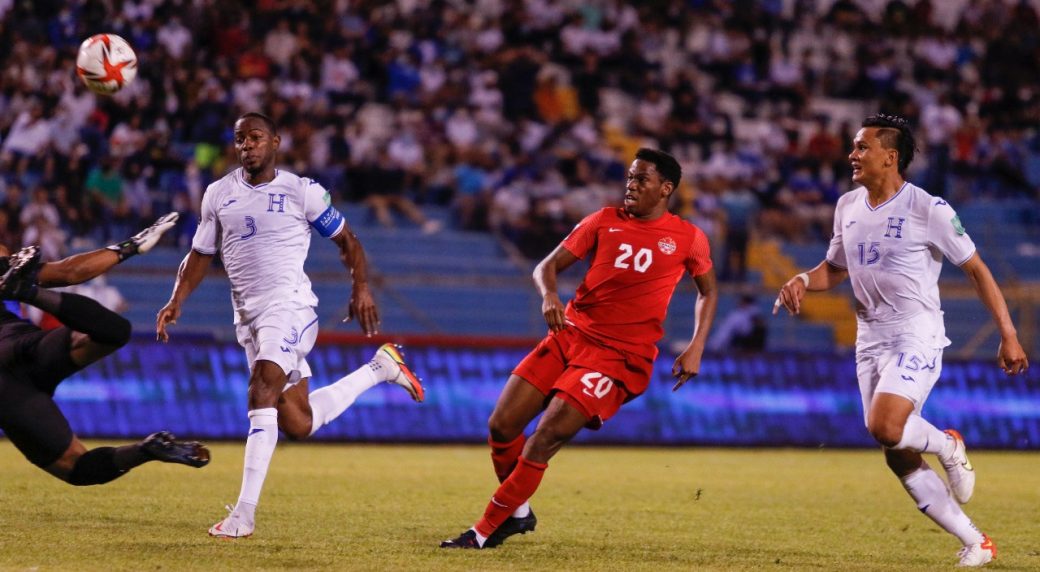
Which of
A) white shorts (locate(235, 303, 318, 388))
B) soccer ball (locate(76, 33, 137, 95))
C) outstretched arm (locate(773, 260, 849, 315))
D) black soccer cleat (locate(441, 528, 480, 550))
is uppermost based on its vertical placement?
soccer ball (locate(76, 33, 137, 95))

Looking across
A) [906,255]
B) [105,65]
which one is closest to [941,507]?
[906,255]

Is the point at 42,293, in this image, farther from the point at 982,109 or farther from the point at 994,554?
the point at 982,109

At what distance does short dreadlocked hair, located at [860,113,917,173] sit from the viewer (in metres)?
8.43

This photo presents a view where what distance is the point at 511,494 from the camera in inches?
325

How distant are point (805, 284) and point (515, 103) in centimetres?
1692

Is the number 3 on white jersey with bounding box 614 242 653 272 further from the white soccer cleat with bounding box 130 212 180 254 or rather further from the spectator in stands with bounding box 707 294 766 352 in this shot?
the spectator in stands with bounding box 707 294 766 352

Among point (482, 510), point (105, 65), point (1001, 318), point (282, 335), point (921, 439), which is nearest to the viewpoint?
point (1001, 318)

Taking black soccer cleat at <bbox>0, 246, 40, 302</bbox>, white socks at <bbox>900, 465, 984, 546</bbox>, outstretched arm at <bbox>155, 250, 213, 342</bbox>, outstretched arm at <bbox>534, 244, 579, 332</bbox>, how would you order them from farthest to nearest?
1. outstretched arm at <bbox>155, 250, 213, 342</bbox>
2. outstretched arm at <bbox>534, 244, 579, 332</bbox>
3. white socks at <bbox>900, 465, 984, 546</bbox>
4. black soccer cleat at <bbox>0, 246, 40, 302</bbox>

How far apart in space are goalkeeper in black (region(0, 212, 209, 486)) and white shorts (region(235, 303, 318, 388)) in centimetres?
101

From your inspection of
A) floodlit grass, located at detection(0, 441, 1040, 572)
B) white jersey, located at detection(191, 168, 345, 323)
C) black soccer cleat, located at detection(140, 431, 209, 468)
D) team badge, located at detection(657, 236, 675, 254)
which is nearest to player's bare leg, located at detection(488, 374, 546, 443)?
floodlit grass, located at detection(0, 441, 1040, 572)

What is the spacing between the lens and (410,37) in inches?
1001

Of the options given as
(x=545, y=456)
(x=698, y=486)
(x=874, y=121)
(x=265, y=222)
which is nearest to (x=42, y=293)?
(x=265, y=222)

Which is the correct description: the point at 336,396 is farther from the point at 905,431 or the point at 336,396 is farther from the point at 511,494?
the point at 905,431

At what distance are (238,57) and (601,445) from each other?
9503 mm
